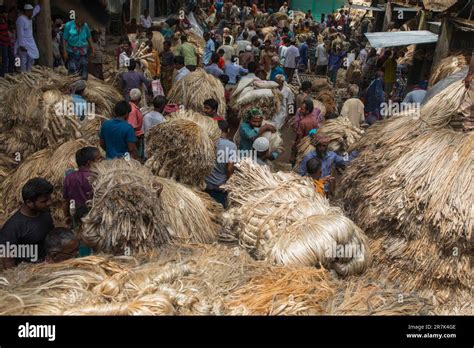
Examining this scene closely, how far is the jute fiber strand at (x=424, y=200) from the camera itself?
4082 millimetres

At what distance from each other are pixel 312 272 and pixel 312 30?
19.5m

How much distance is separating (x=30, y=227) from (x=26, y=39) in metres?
6.38

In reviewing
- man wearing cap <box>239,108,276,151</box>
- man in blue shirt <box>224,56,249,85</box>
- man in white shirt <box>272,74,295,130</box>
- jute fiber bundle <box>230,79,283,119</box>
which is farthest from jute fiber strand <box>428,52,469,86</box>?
man in blue shirt <box>224,56,249,85</box>

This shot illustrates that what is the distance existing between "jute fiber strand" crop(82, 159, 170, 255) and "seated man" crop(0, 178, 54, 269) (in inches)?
19.1

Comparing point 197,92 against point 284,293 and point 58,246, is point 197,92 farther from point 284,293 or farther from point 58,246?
point 284,293

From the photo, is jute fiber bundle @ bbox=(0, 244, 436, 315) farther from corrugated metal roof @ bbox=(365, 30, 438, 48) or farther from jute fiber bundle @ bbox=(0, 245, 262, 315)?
corrugated metal roof @ bbox=(365, 30, 438, 48)

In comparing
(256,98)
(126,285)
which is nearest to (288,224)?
(126,285)

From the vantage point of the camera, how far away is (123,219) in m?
3.73

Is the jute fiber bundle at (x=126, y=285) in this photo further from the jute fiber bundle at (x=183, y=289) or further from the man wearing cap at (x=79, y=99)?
the man wearing cap at (x=79, y=99)

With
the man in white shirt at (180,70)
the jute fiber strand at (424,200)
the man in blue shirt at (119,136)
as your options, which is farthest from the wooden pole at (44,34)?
the jute fiber strand at (424,200)

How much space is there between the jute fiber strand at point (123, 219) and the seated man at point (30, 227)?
1.59ft

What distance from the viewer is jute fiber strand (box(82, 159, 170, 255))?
12.2 ft

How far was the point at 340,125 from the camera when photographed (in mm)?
7395

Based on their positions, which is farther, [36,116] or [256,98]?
[256,98]
